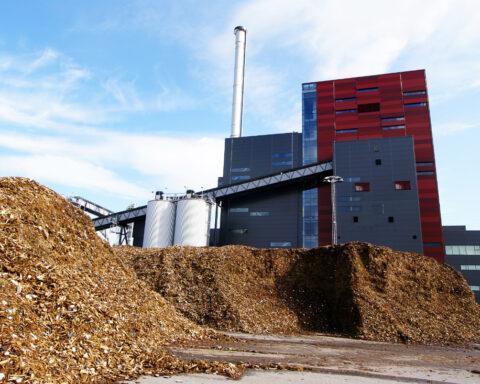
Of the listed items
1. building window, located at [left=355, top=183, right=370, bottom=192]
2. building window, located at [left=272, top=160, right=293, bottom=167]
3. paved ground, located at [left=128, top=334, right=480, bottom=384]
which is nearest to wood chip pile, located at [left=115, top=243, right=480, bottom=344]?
paved ground, located at [left=128, top=334, right=480, bottom=384]

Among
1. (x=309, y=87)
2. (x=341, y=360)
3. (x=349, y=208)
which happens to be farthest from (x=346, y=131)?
(x=341, y=360)

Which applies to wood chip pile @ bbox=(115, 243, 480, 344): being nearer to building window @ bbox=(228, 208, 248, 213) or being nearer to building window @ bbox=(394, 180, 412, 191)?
building window @ bbox=(394, 180, 412, 191)

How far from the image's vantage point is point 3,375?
516 cm

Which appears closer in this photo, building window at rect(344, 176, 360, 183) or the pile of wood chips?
the pile of wood chips

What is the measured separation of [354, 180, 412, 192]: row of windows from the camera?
54.4 metres

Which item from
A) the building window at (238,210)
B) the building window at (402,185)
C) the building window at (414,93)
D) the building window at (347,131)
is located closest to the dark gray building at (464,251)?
the building window at (402,185)

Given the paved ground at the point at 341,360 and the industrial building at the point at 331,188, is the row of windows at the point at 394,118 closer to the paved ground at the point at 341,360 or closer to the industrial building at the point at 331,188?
the industrial building at the point at 331,188

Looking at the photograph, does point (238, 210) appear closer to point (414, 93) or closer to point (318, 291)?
point (414, 93)

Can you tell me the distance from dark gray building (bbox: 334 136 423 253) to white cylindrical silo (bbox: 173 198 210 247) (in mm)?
20831

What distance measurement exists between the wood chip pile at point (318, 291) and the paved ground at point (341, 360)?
242 centimetres

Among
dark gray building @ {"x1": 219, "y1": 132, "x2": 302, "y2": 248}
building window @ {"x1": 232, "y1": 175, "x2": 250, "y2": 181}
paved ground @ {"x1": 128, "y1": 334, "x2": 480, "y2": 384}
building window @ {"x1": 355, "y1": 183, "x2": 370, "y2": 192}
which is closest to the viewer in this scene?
paved ground @ {"x1": 128, "y1": 334, "x2": 480, "y2": 384}

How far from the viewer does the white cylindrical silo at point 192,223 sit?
52.5 m

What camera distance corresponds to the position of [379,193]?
2175 inches

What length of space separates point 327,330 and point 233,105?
2438 inches
